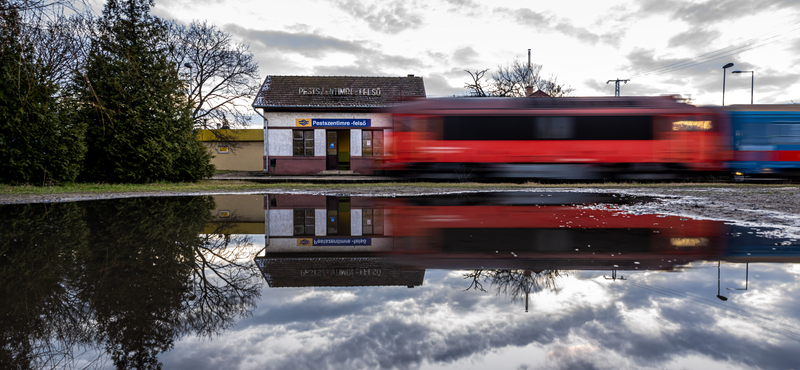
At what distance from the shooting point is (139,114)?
1622 cm

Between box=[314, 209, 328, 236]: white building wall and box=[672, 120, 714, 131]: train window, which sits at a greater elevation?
box=[672, 120, 714, 131]: train window

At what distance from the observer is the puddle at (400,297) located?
2.01 metres

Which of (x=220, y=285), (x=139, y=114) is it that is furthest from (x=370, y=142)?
(x=220, y=285)

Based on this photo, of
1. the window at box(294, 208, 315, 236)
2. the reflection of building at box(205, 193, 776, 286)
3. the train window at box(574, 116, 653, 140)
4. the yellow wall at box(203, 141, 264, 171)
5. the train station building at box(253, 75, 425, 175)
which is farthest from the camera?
the yellow wall at box(203, 141, 264, 171)

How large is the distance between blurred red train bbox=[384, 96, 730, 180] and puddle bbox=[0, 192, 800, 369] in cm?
1046

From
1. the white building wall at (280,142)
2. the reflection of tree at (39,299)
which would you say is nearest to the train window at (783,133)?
the reflection of tree at (39,299)

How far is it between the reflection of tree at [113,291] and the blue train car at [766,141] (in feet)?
65.8

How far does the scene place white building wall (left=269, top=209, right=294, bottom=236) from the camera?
5.44 meters

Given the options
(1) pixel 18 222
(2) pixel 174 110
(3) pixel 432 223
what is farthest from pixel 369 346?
(2) pixel 174 110

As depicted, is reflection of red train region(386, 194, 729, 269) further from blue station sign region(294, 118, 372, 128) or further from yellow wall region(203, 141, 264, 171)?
yellow wall region(203, 141, 264, 171)

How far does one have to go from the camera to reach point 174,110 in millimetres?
17203

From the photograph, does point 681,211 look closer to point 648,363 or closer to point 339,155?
point 648,363

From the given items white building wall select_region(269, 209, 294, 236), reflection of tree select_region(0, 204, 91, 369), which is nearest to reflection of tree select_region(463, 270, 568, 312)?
reflection of tree select_region(0, 204, 91, 369)

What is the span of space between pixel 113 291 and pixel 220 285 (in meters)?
0.64
